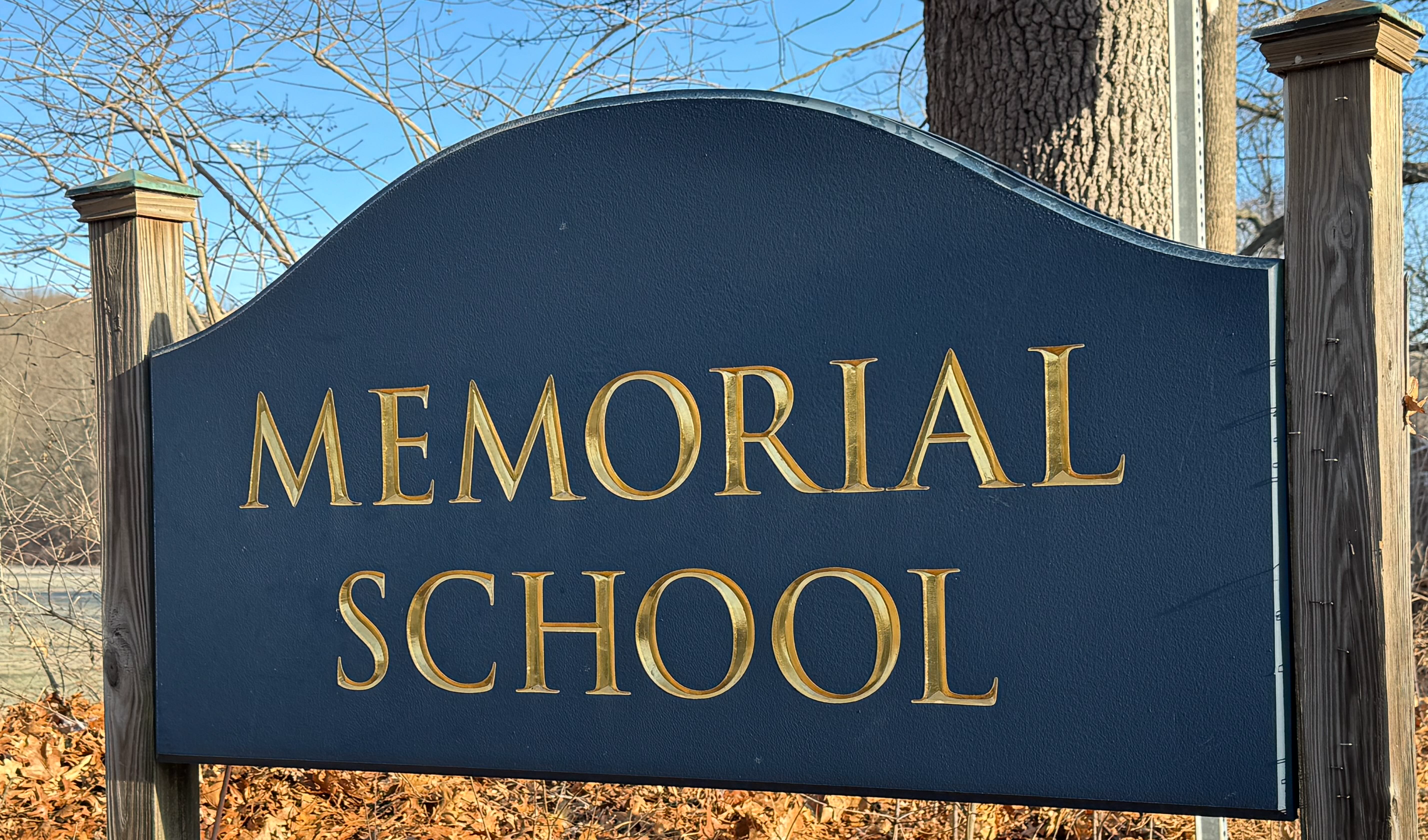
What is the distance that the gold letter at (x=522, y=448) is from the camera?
1908mm

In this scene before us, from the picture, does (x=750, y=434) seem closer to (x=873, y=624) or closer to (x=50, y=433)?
(x=873, y=624)

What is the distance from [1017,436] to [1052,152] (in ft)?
6.52

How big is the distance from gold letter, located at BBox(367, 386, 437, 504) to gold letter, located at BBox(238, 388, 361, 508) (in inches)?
Answer: 2.7

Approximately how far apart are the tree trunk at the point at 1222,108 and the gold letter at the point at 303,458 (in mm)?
6002

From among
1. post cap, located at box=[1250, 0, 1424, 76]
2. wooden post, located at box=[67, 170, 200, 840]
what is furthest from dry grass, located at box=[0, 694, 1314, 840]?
post cap, located at box=[1250, 0, 1424, 76]

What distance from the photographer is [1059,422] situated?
5.37ft

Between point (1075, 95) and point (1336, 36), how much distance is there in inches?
73.1

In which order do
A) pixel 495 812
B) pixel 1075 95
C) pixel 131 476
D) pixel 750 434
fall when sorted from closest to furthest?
pixel 750 434 < pixel 131 476 < pixel 1075 95 < pixel 495 812

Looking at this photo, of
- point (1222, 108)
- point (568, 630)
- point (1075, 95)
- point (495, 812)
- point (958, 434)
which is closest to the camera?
point (958, 434)

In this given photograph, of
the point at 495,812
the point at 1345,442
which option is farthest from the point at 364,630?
the point at 495,812

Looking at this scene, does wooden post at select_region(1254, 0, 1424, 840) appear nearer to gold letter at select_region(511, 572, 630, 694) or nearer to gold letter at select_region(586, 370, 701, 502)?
gold letter at select_region(586, 370, 701, 502)

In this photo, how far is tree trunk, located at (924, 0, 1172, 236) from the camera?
3291 millimetres

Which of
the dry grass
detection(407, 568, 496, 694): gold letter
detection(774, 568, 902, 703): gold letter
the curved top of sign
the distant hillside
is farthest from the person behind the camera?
the distant hillside

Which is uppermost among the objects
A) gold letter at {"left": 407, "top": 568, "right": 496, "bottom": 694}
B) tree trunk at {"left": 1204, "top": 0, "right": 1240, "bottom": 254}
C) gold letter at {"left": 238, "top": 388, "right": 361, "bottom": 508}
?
tree trunk at {"left": 1204, "top": 0, "right": 1240, "bottom": 254}
